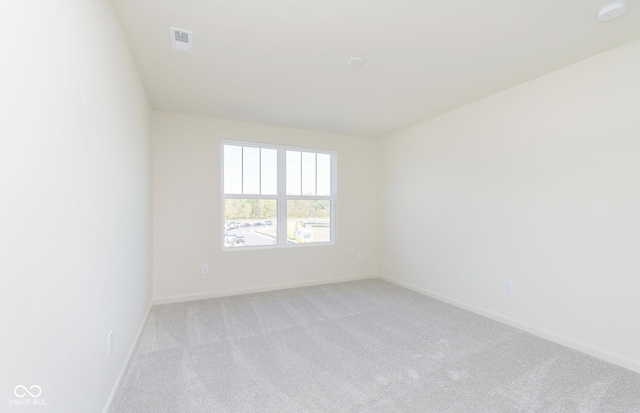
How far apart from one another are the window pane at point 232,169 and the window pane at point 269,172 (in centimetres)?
33

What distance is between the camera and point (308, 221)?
4.61m

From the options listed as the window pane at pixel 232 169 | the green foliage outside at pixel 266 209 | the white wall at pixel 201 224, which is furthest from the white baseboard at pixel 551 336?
the window pane at pixel 232 169

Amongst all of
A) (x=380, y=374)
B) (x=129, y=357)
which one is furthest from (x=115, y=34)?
(x=380, y=374)

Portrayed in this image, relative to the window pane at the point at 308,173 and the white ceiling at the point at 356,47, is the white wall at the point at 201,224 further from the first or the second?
the white ceiling at the point at 356,47

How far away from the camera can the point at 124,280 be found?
2.12 meters

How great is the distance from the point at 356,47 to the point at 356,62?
0.21 m

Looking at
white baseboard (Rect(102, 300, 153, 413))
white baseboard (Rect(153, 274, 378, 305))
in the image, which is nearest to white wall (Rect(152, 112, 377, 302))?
white baseboard (Rect(153, 274, 378, 305))

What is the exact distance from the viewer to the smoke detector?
1770 mm

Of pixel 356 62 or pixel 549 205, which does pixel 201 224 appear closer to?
pixel 356 62

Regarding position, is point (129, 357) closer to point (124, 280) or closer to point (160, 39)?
point (124, 280)

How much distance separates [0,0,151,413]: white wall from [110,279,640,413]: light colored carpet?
1.64 feet

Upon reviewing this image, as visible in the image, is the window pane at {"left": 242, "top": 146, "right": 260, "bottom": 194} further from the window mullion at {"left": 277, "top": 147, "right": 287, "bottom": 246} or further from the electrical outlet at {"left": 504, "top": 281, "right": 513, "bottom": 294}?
the electrical outlet at {"left": 504, "top": 281, "right": 513, "bottom": 294}
